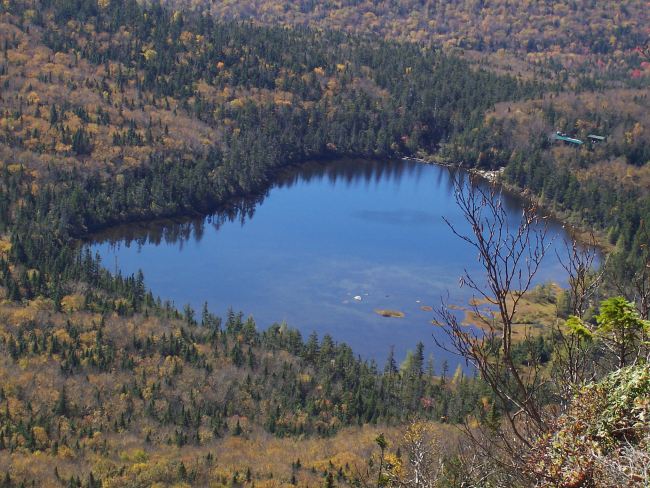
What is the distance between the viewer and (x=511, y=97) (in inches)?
7756

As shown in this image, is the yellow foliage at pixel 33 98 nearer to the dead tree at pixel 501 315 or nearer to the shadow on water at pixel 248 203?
the shadow on water at pixel 248 203

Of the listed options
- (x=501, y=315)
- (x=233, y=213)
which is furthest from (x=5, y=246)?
(x=501, y=315)

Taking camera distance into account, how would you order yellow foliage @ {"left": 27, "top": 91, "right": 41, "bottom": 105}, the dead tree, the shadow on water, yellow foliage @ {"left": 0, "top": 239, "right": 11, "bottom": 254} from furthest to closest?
yellow foliage @ {"left": 27, "top": 91, "right": 41, "bottom": 105} < the shadow on water < yellow foliage @ {"left": 0, "top": 239, "right": 11, "bottom": 254} < the dead tree

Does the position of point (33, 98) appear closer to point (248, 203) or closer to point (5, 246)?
point (248, 203)

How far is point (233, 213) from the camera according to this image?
13775 centimetres

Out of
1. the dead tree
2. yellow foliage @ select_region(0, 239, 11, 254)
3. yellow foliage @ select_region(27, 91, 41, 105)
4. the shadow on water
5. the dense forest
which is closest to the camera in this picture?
the dead tree

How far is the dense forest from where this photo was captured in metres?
55.2

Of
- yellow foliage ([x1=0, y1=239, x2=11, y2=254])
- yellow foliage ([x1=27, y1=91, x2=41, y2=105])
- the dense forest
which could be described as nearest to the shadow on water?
the dense forest

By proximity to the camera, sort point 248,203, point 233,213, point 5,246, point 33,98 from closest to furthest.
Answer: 1. point 5,246
2. point 233,213
3. point 248,203
4. point 33,98

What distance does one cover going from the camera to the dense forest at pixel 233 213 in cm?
5522

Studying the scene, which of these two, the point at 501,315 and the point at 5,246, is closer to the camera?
the point at 501,315

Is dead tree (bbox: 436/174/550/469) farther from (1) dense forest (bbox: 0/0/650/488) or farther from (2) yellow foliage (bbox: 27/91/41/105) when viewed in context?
(2) yellow foliage (bbox: 27/91/41/105)

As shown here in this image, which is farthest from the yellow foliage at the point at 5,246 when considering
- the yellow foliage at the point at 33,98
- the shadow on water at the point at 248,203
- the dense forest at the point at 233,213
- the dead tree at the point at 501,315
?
the dead tree at the point at 501,315

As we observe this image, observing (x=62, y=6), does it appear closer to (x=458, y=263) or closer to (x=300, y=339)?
(x=458, y=263)
